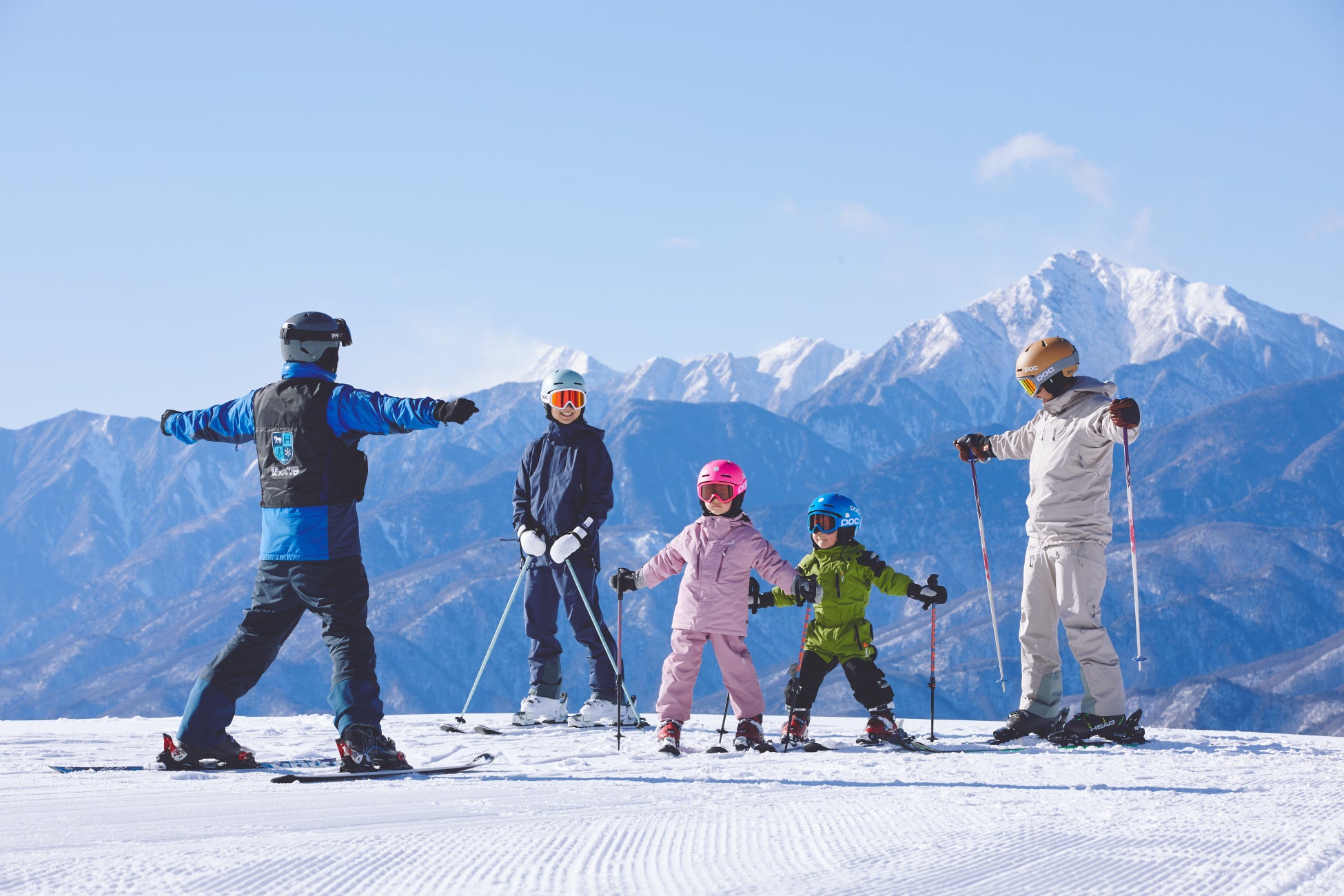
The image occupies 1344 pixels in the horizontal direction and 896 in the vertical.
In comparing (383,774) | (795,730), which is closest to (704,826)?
(383,774)

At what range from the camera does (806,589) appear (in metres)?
6.66

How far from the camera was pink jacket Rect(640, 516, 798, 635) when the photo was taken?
6855 mm

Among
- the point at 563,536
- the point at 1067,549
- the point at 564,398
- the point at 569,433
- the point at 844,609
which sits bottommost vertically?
the point at 844,609

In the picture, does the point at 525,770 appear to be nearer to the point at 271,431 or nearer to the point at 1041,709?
the point at 271,431

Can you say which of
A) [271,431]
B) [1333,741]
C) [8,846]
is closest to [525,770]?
[271,431]

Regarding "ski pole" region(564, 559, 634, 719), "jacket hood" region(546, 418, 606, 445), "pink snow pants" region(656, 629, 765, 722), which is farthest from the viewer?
"jacket hood" region(546, 418, 606, 445)

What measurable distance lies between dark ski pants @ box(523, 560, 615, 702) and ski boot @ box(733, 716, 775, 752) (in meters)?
1.64

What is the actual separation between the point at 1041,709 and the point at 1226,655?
200 m

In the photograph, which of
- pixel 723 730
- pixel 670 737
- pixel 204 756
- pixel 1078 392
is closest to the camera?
pixel 204 756

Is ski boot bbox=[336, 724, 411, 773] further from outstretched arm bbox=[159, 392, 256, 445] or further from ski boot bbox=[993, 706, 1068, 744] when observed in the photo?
ski boot bbox=[993, 706, 1068, 744]

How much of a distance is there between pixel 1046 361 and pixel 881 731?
2.50 m

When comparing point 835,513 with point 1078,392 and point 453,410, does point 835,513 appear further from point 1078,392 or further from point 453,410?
point 453,410

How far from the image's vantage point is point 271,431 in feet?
18.5

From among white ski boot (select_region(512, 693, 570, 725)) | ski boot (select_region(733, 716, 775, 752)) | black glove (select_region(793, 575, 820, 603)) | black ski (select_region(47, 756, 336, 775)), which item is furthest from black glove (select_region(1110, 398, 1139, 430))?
black ski (select_region(47, 756, 336, 775))
